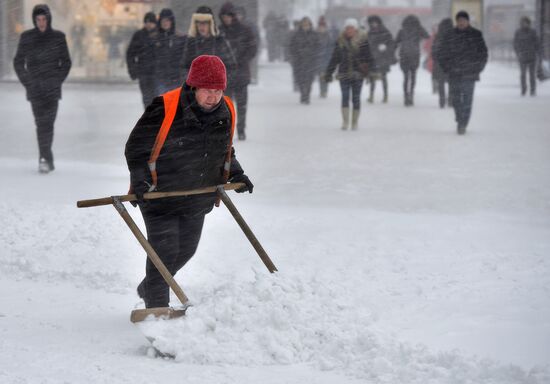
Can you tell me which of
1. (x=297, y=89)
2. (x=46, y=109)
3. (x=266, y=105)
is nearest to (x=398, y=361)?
A: (x=46, y=109)

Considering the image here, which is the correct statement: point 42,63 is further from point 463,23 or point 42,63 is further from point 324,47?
point 324,47

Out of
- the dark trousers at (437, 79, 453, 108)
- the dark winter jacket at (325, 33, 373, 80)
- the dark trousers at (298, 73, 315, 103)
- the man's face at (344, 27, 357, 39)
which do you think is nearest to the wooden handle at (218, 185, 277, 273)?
the dark winter jacket at (325, 33, 373, 80)

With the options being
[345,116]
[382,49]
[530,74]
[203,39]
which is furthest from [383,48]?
[203,39]

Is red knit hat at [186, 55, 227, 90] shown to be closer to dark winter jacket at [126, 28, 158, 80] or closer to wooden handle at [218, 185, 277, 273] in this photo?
wooden handle at [218, 185, 277, 273]

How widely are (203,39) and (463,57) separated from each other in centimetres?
386

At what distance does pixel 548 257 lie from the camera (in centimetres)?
714

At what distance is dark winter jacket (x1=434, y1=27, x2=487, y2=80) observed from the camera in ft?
46.6

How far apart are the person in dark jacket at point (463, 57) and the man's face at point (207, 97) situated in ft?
31.8

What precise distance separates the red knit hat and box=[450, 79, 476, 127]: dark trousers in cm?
976

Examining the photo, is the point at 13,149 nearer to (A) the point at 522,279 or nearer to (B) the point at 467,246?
(B) the point at 467,246

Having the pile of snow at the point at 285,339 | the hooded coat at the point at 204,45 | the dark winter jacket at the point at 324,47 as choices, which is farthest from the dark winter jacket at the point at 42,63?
the dark winter jacket at the point at 324,47

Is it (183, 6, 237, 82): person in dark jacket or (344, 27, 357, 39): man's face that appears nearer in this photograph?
(183, 6, 237, 82): person in dark jacket

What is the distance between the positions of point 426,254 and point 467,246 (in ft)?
1.37

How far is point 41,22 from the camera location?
10523 mm
